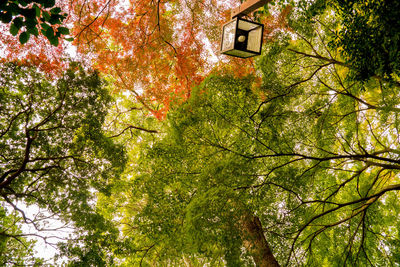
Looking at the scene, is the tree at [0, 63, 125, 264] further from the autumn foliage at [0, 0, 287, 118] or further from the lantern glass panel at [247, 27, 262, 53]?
the lantern glass panel at [247, 27, 262, 53]

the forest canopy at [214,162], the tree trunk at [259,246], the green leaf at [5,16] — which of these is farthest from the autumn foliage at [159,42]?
Answer: the green leaf at [5,16]

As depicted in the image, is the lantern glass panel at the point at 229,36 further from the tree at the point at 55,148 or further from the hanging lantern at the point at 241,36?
the tree at the point at 55,148

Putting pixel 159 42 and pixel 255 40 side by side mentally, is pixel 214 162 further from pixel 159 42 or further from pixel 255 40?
pixel 159 42

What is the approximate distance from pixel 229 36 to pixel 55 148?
173 inches

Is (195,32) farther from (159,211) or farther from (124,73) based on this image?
(159,211)

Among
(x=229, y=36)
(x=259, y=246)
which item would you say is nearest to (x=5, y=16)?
(x=229, y=36)

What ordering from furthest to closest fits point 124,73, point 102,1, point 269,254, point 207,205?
point 124,73
point 102,1
point 269,254
point 207,205

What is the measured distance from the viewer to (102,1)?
25.8ft

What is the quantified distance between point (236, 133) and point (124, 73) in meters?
4.78

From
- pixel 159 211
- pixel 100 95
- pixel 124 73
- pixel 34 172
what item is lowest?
pixel 159 211

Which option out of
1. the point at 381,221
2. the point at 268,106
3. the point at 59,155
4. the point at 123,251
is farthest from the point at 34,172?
the point at 381,221

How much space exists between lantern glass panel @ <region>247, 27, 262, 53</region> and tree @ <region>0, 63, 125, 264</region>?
3.85 metres

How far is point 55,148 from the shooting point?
223 inches

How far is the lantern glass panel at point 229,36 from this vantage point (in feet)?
10.2
